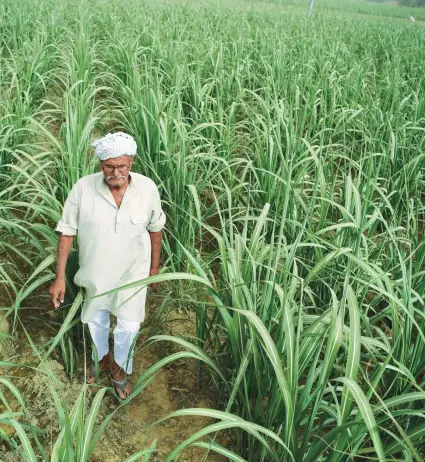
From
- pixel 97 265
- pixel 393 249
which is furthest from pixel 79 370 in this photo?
pixel 393 249

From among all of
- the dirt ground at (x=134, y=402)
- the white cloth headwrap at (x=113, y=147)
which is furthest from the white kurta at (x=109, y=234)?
the dirt ground at (x=134, y=402)

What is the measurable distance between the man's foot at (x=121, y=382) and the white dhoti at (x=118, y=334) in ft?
0.11

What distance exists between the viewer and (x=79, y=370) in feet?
5.26

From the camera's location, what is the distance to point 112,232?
138cm

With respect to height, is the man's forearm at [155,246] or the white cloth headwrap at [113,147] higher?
the white cloth headwrap at [113,147]

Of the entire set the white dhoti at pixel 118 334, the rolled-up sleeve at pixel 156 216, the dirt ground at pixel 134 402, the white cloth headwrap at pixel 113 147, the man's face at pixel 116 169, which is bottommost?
the dirt ground at pixel 134 402

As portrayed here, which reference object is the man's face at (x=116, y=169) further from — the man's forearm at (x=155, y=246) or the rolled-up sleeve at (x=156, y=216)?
the man's forearm at (x=155, y=246)

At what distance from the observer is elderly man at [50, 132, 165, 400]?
1320 mm

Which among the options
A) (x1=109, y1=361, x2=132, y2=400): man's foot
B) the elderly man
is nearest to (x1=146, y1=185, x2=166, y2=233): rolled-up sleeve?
the elderly man

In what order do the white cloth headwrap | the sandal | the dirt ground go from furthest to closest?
the sandal → the dirt ground → the white cloth headwrap

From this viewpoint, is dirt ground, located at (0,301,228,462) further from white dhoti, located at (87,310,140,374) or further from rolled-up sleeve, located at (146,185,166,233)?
rolled-up sleeve, located at (146,185,166,233)

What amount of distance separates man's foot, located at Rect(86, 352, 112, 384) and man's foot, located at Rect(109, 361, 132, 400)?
0.23ft

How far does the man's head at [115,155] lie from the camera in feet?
4.17

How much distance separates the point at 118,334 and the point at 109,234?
0.35 m
